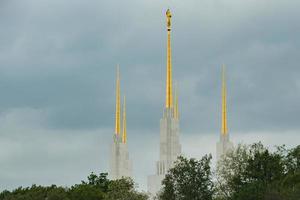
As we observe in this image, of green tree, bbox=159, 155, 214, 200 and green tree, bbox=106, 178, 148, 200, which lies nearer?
green tree, bbox=159, 155, 214, 200

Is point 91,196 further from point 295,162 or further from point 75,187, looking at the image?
point 295,162

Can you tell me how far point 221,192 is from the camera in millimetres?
128375

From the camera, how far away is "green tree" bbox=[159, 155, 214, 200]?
11246 cm

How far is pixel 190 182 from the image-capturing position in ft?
371

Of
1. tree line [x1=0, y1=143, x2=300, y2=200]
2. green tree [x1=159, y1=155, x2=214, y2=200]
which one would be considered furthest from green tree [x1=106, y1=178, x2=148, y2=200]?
green tree [x1=159, y1=155, x2=214, y2=200]

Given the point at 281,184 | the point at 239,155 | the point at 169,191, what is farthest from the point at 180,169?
the point at 239,155

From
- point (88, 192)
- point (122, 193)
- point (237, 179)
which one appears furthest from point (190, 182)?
point (88, 192)

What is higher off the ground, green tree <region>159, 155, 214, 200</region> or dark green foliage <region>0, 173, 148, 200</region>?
dark green foliage <region>0, 173, 148, 200</region>

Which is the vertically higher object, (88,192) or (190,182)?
(88,192)

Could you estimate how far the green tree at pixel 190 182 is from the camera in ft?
369

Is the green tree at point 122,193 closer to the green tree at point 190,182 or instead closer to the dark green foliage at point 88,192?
the dark green foliage at point 88,192

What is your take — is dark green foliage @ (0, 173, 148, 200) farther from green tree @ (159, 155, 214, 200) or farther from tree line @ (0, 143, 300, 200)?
green tree @ (159, 155, 214, 200)

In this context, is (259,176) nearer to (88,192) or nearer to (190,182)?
(190,182)

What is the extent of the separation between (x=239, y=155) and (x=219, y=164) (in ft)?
9.99
